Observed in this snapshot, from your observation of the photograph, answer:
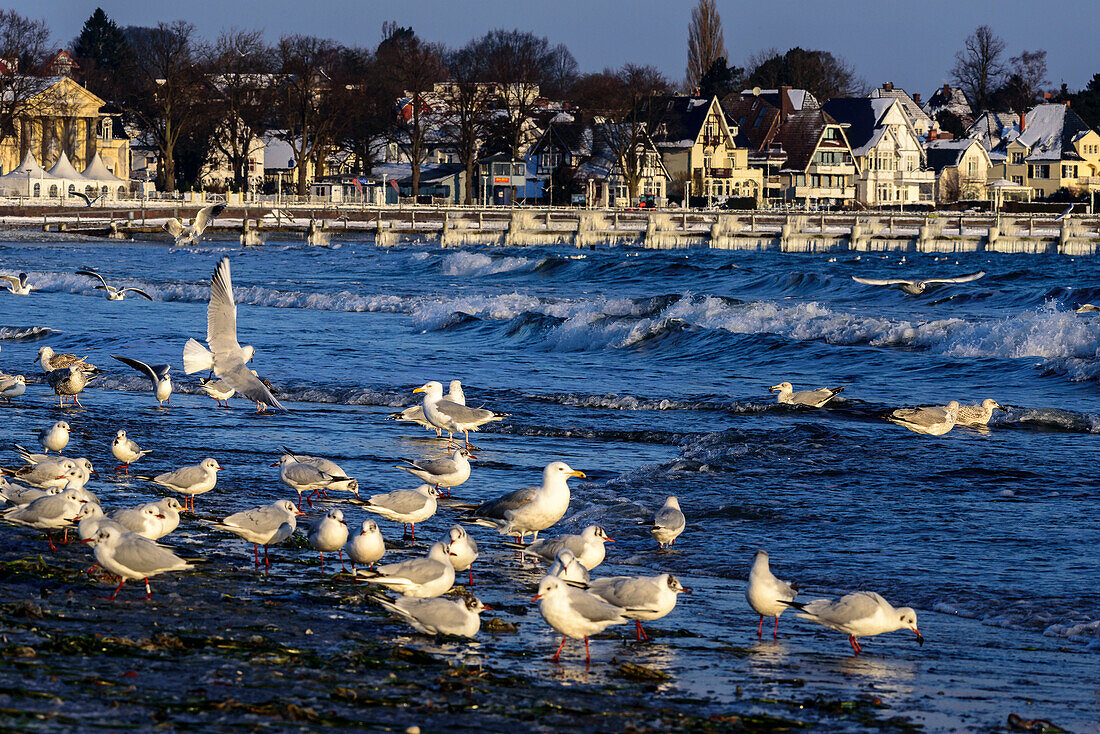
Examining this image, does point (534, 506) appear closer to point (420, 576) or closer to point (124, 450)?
point (420, 576)

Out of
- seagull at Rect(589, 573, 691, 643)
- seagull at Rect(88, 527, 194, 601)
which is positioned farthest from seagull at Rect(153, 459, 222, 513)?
seagull at Rect(589, 573, 691, 643)

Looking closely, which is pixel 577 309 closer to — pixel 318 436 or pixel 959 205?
pixel 318 436

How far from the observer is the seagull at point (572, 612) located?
5.90 meters

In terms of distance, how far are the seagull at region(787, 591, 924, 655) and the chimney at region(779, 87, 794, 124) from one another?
9074 cm

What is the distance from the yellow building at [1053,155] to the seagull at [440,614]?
3804 inches

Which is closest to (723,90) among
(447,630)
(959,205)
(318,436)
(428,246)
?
(959,205)

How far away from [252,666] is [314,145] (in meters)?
81.1

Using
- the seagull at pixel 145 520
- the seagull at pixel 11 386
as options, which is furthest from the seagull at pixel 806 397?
the seagull at pixel 145 520

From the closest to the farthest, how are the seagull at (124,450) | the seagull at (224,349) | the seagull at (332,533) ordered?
the seagull at (332,533) → the seagull at (124,450) → the seagull at (224,349)

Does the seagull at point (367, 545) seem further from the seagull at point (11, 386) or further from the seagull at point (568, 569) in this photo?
the seagull at point (11, 386)

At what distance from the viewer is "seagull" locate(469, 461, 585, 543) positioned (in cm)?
791

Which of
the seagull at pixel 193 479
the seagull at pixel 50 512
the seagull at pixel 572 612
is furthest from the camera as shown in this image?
the seagull at pixel 193 479

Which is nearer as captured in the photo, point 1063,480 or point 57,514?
point 57,514

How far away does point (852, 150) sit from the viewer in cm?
9244
